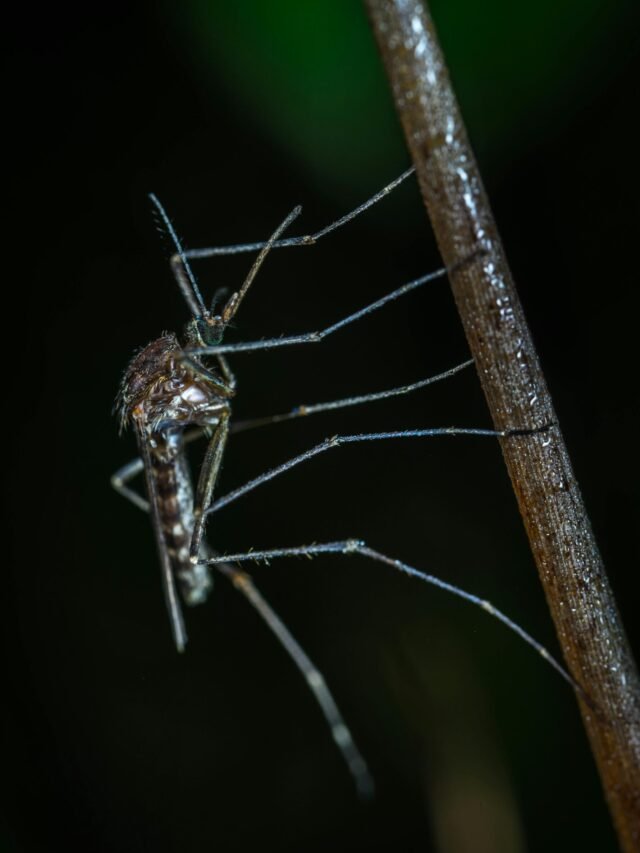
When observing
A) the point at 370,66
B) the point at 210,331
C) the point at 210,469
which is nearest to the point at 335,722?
the point at 210,469

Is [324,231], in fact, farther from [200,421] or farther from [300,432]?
[300,432]

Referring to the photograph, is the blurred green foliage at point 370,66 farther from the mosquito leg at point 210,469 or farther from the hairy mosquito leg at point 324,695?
the hairy mosquito leg at point 324,695

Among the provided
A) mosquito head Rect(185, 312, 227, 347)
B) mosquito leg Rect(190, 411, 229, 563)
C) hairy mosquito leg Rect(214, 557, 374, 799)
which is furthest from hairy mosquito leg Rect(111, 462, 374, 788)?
mosquito head Rect(185, 312, 227, 347)

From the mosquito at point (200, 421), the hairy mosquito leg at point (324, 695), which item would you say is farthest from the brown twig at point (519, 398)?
the hairy mosquito leg at point (324, 695)

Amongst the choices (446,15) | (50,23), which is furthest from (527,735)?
(50,23)

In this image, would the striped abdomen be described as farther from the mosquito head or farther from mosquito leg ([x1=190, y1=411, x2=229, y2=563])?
the mosquito head
